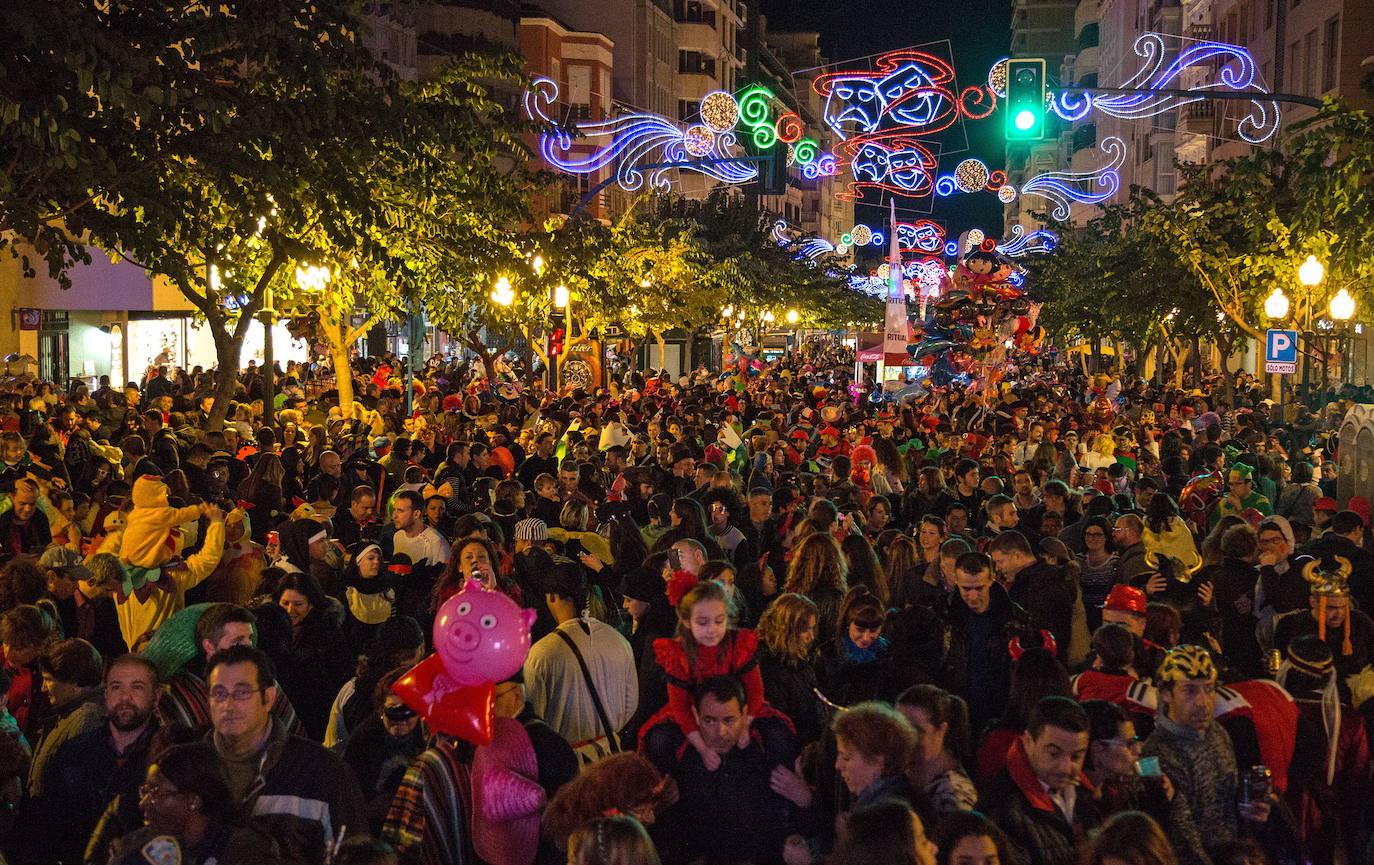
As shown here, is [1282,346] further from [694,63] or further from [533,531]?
[694,63]

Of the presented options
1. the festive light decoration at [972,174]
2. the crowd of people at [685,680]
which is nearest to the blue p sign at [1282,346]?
the crowd of people at [685,680]

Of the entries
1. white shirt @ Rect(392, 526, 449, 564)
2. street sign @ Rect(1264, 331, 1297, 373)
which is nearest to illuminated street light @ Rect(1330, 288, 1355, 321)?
street sign @ Rect(1264, 331, 1297, 373)

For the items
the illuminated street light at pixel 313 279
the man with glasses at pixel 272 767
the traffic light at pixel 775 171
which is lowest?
the man with glasses at pixel 272 767

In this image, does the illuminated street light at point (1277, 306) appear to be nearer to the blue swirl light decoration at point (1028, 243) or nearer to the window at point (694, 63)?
the blue swirl light decoration at point (1028, 243)

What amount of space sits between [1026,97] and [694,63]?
6793 centimetres

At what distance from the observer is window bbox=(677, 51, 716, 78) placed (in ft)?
272

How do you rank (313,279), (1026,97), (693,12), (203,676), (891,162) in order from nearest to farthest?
(203,676) → (1026,97) → (313,279) → (891,162) → (693,12)

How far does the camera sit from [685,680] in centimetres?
575

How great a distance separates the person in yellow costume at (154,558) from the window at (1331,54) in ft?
117

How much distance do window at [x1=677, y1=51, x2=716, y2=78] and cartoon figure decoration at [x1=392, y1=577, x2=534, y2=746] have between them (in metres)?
80.2

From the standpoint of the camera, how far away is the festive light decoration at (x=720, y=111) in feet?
110

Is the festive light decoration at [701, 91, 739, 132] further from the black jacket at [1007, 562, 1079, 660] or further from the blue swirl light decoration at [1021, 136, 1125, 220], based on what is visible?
the black jacket at [1007, 562, 1079, 660]

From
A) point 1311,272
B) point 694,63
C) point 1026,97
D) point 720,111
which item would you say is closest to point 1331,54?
point 720,111

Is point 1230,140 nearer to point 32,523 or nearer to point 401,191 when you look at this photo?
point 401,191
